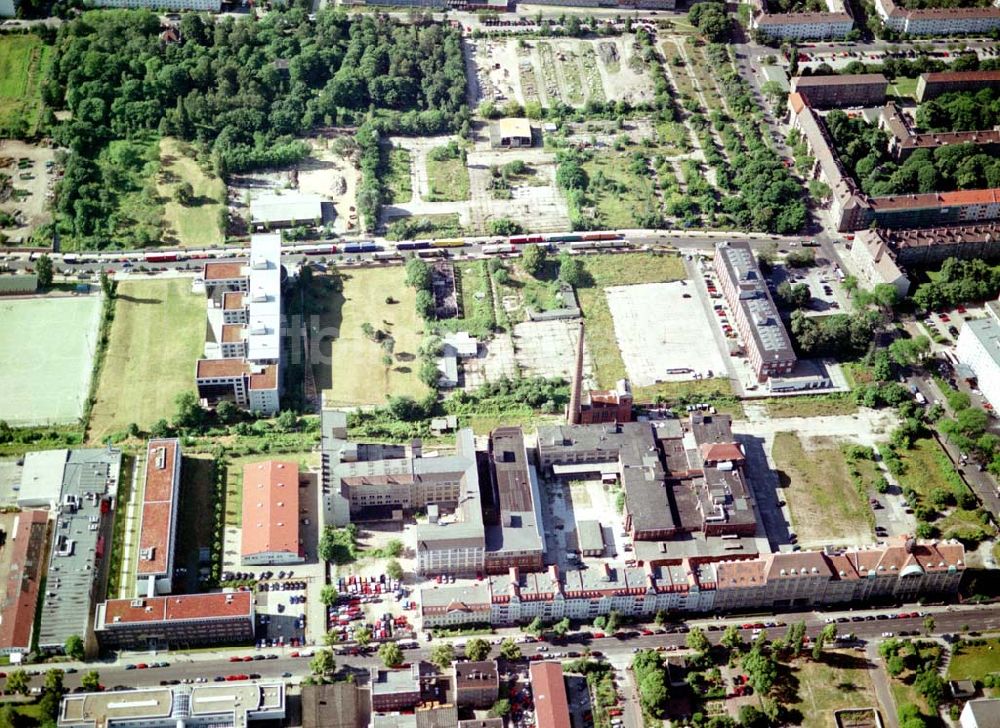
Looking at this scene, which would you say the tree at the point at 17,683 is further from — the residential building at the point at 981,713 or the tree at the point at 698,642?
the residential building at the point at 981,713

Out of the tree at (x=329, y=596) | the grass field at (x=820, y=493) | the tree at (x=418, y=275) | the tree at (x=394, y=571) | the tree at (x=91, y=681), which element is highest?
the tree at (x=418, y=275)

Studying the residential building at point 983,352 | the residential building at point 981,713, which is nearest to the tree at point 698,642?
the residential building at point 981,713

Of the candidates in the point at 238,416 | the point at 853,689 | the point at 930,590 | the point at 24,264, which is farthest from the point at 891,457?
the point at 24,264

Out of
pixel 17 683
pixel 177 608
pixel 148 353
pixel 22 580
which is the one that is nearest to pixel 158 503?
pixel 177 608

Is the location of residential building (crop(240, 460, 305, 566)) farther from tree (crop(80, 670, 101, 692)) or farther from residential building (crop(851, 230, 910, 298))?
residential building (crop(851, 230, 910, 298))

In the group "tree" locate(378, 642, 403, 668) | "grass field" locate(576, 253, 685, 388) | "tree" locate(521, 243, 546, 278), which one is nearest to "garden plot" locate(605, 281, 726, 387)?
"grass field" locate(576, 253, 685, 388)

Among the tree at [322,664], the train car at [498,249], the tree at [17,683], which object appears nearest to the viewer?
the tree at [17,683]

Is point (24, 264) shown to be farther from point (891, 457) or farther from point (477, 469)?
point (891, 457)

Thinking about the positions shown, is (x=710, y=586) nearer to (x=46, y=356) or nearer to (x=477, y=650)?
(x=477, y=650)
